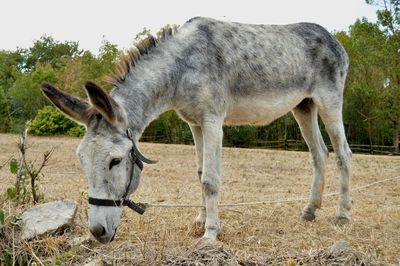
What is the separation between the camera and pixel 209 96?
15.9 ft

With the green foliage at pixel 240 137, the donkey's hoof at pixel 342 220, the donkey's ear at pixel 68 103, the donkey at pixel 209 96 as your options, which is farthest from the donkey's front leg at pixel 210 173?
A: the green foliage at pixel 240 137

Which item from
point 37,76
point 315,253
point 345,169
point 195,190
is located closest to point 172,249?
point 315,253

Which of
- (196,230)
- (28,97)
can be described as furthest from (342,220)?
(28,97)

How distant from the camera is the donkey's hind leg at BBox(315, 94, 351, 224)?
6086 millimetres

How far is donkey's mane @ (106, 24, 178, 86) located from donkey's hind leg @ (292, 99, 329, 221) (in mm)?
2337

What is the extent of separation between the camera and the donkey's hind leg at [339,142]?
20.0 feet

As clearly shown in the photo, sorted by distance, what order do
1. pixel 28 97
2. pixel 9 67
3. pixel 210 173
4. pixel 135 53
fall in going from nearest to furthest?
pixel 135 53
pixel 210 173
pixel 28 97
pixel 9 67

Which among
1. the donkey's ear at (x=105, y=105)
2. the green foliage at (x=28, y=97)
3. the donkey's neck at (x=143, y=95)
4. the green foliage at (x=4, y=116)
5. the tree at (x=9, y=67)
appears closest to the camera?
the donkey's ear at (x=105, y=105)

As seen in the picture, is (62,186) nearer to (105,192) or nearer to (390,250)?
(105,192)

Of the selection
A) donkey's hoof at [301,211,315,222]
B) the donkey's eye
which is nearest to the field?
donkey's hoof at [301,211,315,222]

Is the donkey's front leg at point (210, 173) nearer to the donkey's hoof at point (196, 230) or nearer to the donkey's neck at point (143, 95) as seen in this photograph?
the donkey's hoof at point (196, 230)

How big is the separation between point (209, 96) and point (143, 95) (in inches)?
29.2

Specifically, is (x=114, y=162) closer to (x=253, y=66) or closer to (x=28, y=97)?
(x=253, y=66)

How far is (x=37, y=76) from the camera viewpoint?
40031 millimetres
